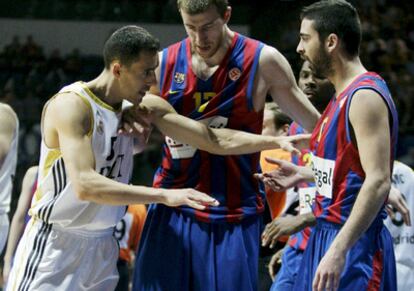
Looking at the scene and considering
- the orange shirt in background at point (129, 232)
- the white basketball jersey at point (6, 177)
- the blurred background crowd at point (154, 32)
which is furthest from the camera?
the blurred background crowd at point (154, 32)

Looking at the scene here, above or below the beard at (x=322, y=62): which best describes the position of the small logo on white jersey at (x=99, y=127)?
below

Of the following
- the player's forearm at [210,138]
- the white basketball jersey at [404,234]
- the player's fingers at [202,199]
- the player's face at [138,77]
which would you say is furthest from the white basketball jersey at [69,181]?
→ the white basketball jersey at [404,234]

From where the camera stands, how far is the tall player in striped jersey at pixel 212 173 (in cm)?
417

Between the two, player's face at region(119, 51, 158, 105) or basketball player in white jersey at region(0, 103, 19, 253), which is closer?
player's face at region(119, 51, 158, 105)

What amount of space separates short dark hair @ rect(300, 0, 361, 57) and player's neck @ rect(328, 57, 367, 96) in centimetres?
4

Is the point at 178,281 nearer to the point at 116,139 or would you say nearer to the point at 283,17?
the point at 116,139

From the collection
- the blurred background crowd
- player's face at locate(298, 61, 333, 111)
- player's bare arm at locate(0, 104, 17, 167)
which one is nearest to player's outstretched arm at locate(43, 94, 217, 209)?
player's bare arm at locate(0, 104, 17, 167)

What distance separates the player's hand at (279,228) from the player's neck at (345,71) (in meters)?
0.74

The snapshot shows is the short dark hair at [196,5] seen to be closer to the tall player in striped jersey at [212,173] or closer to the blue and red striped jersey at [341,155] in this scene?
the tall player in striped jersey at [212,173]

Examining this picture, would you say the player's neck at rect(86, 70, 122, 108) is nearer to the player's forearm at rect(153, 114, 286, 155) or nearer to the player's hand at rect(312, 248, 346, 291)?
the player's forearm at rect(153, 114, 286, 155)

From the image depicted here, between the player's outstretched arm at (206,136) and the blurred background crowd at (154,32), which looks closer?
the player's outstretched arm at (206,136)

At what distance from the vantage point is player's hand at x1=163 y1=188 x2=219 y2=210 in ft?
11.8

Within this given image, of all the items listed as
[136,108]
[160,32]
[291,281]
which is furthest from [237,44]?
[160,32]

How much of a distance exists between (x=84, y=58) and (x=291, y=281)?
27.9 ft
